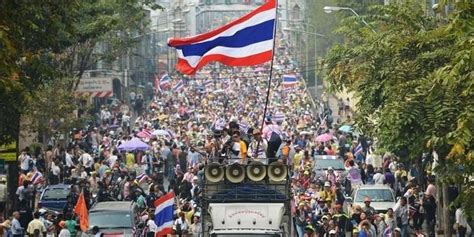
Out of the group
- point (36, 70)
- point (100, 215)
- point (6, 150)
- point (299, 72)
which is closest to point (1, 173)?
point (6, 150)

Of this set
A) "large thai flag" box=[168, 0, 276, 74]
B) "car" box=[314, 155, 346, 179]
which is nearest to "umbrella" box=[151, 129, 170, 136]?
"car" box=[314, 155, 346, 179]

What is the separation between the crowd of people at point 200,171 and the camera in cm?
3244

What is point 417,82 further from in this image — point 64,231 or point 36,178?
point 36,178

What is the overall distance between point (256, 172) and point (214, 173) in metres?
0.69

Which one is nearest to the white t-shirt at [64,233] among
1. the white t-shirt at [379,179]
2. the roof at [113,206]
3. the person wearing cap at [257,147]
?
the roof at [113,206]

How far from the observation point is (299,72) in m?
126

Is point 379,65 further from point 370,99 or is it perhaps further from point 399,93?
point 399,93

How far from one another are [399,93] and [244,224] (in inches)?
239

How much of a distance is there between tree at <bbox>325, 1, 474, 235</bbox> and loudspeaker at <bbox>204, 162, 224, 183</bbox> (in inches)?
139

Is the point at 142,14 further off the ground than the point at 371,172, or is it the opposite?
the point at 142,14

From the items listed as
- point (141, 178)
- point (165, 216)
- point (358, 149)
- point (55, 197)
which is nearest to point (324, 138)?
point (358, 149)

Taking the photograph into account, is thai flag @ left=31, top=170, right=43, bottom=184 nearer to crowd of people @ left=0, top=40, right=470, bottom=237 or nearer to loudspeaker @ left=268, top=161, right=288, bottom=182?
crowd of people @ left=0, top=40, right=470, bottom=237

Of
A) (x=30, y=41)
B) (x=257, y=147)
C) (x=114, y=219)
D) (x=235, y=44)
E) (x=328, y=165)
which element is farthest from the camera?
(x=328, y=165)

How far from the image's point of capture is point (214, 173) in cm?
2603
